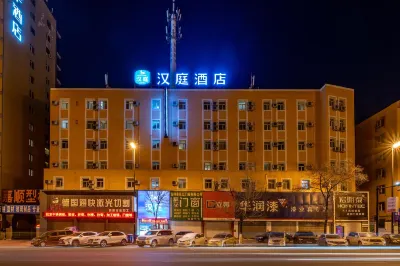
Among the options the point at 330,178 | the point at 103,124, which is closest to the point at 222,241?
the point at 330,178

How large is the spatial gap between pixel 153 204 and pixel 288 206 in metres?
Answer: 12.0

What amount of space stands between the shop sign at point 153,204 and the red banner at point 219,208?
3.45 m

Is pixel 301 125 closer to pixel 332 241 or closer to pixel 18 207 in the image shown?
pixel 332 241

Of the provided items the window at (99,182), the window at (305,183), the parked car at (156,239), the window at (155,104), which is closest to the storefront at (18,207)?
the window at (99,182)

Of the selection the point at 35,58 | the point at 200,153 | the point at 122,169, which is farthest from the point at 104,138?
the point at 35,58

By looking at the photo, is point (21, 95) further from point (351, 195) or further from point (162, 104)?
point (351, 195)

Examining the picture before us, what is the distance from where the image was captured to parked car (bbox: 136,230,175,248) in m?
39.5

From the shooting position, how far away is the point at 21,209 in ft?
169

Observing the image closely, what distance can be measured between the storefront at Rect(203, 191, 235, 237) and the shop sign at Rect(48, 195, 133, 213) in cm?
671

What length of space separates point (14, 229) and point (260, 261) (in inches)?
1518

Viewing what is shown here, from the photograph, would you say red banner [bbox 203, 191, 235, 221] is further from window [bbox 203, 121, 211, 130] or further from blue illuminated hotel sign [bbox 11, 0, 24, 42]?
blue illuminated hotel sign [bbox 11, 0, 24, 42]

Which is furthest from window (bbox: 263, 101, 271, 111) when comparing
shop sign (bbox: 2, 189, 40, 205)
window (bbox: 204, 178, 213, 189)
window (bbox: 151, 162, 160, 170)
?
shop sign (bbox: 2, 189, 40, 205)

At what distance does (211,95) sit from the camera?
173 ft

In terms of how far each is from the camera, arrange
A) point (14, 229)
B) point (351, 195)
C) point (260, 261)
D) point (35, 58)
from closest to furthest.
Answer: point (260, 261) < point (351, 195) < point (14, 229) < point (35, 58)
